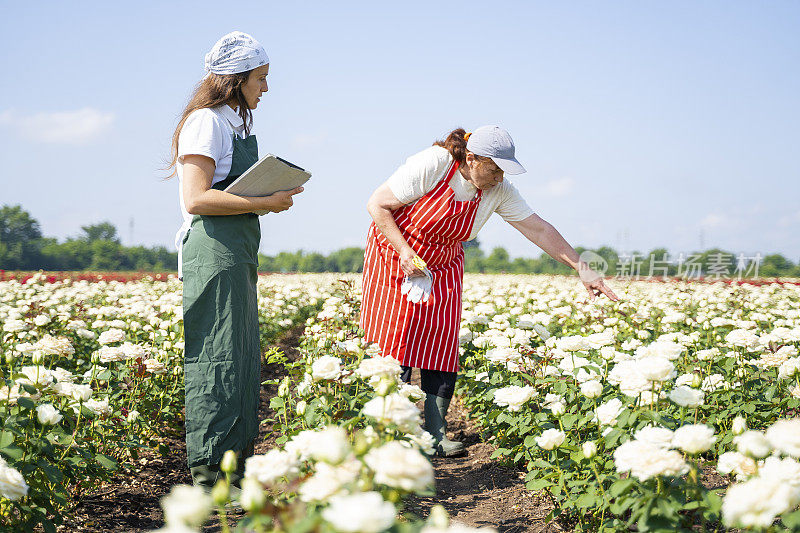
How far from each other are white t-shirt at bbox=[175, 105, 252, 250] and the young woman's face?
0.08m

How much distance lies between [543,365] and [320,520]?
97.7 inches

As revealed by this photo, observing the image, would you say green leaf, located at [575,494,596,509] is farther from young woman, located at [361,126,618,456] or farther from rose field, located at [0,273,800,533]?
young woman, located at [361,126,618,456]

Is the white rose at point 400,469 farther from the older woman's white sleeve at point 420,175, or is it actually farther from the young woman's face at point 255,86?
the older woman's white sleeve at point 420,175

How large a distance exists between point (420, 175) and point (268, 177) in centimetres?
96

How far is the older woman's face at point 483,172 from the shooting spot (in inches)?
121

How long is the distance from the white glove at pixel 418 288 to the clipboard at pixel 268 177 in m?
0.91

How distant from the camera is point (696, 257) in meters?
18.5

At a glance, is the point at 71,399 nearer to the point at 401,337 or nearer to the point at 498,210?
the point at 401,337

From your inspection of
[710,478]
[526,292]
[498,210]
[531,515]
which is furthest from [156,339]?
[526,292]

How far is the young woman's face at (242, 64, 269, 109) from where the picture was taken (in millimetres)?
2645

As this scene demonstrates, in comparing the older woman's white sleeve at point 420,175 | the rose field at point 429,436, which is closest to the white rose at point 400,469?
the rose field at point 429,436

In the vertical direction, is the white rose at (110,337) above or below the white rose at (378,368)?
below

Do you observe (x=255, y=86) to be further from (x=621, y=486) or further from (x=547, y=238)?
(x=621, y=486)

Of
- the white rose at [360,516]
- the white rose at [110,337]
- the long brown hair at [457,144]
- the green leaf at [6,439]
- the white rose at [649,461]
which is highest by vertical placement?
the long brown hair at [457,144]
